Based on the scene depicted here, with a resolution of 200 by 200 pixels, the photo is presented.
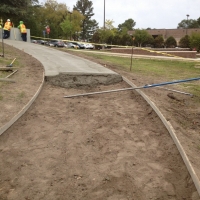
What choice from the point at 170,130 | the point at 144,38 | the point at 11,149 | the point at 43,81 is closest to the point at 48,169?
the point at 11,149

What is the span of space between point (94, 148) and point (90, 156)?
30cm

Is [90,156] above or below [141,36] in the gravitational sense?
below

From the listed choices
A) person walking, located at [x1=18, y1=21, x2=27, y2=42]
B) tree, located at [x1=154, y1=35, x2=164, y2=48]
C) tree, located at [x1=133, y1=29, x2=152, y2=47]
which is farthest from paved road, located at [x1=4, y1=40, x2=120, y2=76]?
tree, located at [x1=154, y1=35, x2=164, y2=48]

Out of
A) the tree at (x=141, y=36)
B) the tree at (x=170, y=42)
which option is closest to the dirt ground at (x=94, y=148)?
the tree at (x=141, y=36)

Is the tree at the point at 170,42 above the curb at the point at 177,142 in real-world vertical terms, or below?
above

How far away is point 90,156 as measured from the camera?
4.42m

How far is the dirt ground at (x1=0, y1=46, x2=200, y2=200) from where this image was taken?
359 cm

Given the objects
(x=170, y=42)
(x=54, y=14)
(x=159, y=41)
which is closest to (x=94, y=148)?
(x=159, y=41)

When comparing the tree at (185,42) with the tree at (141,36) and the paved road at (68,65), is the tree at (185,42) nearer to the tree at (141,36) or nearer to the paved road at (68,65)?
the tree at (141,36)

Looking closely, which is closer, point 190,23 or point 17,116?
point 17,116

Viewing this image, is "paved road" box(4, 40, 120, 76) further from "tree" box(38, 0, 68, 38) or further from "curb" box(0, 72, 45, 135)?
"tree" box(38, 0, 68, 38)

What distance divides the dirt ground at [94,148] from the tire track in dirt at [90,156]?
1 centimetres

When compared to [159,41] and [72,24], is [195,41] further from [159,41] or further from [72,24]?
[72,24]

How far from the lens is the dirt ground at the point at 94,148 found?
3.59 metres
